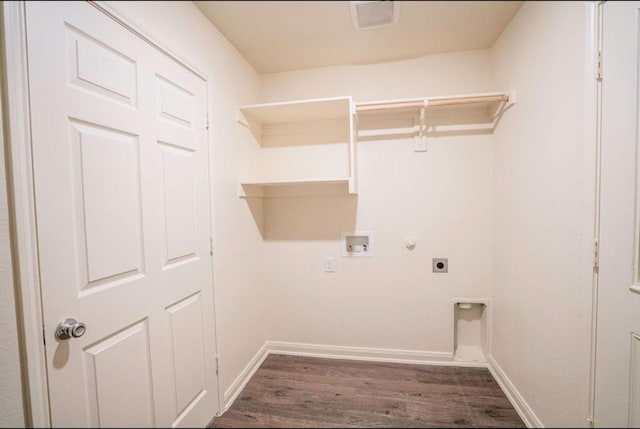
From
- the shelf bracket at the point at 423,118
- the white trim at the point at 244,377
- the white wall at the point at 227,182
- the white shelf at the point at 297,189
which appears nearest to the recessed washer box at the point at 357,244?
the white shelf at the point at 297,189

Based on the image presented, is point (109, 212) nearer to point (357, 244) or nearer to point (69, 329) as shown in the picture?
point (69, 329)

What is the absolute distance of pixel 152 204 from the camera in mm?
729

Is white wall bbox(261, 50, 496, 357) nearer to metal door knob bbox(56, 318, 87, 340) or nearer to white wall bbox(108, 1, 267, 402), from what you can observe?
white wall bbox(108, 1, 267, 402)

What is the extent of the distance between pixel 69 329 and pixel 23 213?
11.1 inches

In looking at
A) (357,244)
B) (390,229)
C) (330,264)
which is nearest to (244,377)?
(330,264)

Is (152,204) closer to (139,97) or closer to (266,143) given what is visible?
(139,97)

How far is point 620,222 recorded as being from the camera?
660 millimetres

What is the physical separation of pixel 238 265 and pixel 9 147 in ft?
3.68

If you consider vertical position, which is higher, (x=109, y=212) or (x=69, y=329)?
→ (x=109, y=212)

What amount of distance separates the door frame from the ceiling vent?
35.8 inches

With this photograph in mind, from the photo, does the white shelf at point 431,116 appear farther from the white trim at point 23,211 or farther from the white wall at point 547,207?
the white trim at point 23,211

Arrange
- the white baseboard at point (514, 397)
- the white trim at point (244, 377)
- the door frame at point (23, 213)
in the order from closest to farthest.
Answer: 1. the door frame at point (23, 213)
2. the white baseboard at point (514, 397)
3. the white trim at point (244, 377)

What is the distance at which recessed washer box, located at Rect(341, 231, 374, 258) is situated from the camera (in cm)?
172

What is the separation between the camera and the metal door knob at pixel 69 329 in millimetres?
557
